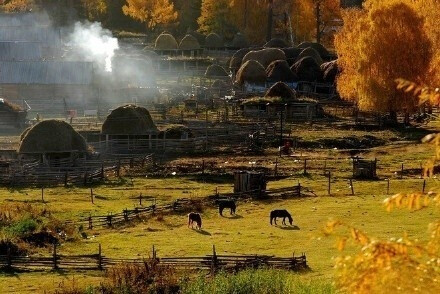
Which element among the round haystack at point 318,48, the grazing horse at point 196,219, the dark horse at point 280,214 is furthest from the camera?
the round haystack at point 318,48

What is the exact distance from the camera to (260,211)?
125 feet

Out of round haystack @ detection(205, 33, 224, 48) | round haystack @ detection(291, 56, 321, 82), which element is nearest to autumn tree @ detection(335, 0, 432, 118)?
round haystack @ detection(291, 56, 321, 82)

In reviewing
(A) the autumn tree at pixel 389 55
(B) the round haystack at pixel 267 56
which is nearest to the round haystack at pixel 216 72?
(B) the round haystack at pixel 267 56

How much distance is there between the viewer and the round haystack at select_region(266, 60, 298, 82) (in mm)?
83250

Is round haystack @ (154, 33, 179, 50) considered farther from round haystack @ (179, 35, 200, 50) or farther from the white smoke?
the white smoke

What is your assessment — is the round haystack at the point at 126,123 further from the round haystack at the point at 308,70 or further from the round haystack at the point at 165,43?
the round haystack at the point at 165,43

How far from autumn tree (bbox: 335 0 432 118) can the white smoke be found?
34.7m

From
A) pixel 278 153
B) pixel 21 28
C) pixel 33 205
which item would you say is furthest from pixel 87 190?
pixel 21 28

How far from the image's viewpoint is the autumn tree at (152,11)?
123688 millimetres

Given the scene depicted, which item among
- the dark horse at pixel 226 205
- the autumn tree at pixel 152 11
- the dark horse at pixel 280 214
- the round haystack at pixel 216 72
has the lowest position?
the dark horse at pixel 226 205

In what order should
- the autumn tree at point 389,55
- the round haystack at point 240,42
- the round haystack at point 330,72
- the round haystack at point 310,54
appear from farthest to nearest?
Answer: the round haystack at point 240,42
the round haystack at point 310,54
the round haystack at point 330,72
the autumn tree at point 389,55

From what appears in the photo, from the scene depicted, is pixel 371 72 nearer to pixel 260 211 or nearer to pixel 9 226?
pixel 260 211

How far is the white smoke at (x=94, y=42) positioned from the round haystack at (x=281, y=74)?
57.4 feet

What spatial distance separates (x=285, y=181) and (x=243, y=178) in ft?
15.6
